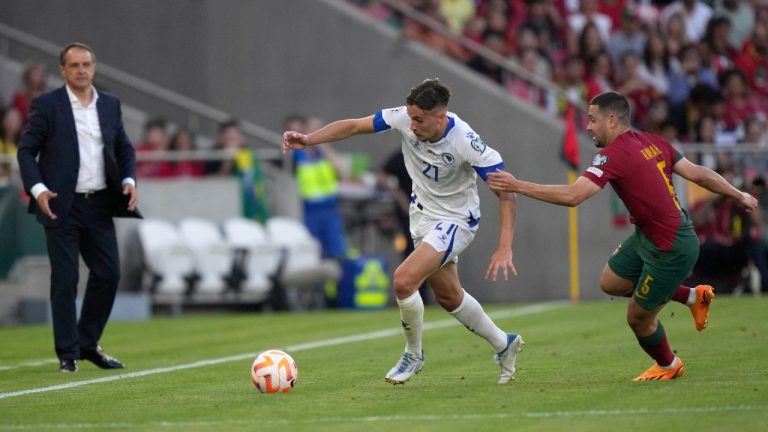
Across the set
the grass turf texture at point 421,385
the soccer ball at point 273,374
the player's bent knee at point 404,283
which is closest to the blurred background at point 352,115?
the grass turf texture at point 421,385

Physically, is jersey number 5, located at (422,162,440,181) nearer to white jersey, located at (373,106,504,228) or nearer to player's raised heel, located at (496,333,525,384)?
white jersey, located at (373,106,504,228)

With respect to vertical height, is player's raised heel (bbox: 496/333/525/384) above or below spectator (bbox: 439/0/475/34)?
below

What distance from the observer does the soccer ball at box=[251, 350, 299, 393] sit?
9.74m

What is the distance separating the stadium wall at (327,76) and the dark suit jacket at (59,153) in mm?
10959

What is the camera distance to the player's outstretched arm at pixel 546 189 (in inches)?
352

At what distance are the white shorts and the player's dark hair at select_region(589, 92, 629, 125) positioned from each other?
48.4 inches

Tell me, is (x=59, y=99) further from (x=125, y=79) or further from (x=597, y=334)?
(x=125, y=79)

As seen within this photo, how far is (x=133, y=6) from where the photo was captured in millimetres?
24141

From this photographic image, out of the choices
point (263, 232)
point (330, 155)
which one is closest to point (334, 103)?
point (330, 155)

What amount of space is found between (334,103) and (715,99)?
598 cm

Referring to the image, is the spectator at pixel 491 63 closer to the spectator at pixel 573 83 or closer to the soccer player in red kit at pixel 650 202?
the spectator at pixel 573 83

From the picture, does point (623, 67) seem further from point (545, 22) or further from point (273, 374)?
point (273, 374)

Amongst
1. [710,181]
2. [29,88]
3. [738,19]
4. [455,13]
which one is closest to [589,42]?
[455,13]

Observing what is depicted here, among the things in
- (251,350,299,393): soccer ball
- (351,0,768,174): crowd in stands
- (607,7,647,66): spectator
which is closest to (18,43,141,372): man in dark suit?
(251,350,299,393): soccer ball
